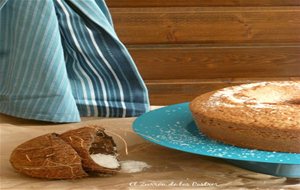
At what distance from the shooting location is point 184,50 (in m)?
2.04

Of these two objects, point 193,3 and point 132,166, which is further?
point 193,3

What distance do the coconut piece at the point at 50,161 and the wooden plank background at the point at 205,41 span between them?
4.37 feet

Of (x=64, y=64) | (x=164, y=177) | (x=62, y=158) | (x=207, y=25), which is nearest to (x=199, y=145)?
(x=164, y=177)

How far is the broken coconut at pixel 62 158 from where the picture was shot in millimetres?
648

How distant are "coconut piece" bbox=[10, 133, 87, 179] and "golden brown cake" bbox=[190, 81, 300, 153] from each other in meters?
0.17

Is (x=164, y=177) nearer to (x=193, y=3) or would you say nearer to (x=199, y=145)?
(x=199, y=145)

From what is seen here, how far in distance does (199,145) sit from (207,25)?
1394mm

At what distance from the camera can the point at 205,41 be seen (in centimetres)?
204

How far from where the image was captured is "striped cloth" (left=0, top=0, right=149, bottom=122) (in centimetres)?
92

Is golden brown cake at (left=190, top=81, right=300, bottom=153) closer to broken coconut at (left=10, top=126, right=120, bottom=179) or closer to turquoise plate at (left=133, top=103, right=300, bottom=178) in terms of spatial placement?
turquoise plate at (left=133, top=103, right=300, bottom=178)

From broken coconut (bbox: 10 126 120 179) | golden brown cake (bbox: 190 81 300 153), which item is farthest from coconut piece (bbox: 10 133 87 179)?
golden brown cake (bbox: 190 81 300 153)

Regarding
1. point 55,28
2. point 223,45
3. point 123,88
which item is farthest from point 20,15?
point 223,45

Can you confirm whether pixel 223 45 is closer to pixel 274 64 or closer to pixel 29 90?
pixel 274 64

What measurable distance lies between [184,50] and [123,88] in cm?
105
